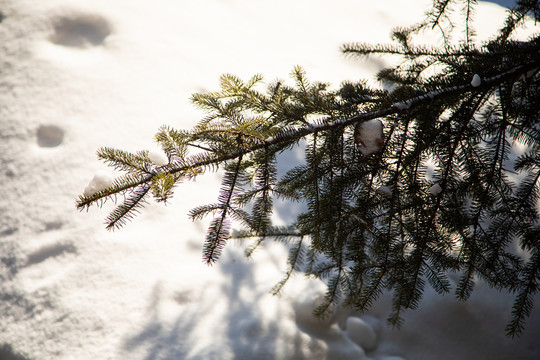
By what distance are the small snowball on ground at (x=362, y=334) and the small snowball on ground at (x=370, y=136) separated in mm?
1464

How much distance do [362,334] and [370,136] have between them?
1.56 m

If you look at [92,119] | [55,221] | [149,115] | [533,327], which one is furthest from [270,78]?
[533,327]

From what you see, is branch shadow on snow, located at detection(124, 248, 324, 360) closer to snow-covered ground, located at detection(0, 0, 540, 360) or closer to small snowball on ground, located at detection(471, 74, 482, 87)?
snow-covered ground, located at detection(0, 0, 540, 360)

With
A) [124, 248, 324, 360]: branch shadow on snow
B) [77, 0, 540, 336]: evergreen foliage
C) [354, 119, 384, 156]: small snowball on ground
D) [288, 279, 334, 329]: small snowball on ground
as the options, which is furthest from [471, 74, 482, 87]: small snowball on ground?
[124, 248, 324, 360]: branch shadow on snow

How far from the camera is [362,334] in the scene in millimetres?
2160

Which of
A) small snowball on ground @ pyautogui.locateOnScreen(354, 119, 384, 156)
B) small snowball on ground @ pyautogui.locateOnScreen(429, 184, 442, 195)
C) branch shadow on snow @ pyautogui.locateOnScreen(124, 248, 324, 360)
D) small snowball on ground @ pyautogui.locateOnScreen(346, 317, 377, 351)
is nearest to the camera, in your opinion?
small snowball on ground @ pyautogui.locateOnScreen(354, 119, 384, 156)

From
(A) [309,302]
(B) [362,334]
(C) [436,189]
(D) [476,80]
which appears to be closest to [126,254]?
(A) [309,302]

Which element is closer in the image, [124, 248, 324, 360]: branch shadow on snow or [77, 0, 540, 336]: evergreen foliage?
[77, 0, 540, 336]: evergreen foliage

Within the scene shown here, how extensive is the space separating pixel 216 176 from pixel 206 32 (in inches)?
74.7

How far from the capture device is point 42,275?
210cm

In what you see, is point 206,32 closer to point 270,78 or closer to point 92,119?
point 270,78

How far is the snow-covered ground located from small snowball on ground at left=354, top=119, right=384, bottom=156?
4.61 ft

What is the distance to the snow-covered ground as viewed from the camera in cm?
198

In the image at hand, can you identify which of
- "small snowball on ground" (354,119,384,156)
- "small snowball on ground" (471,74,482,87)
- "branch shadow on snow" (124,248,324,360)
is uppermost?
"small snowball on ground" (471,74,482,87)
